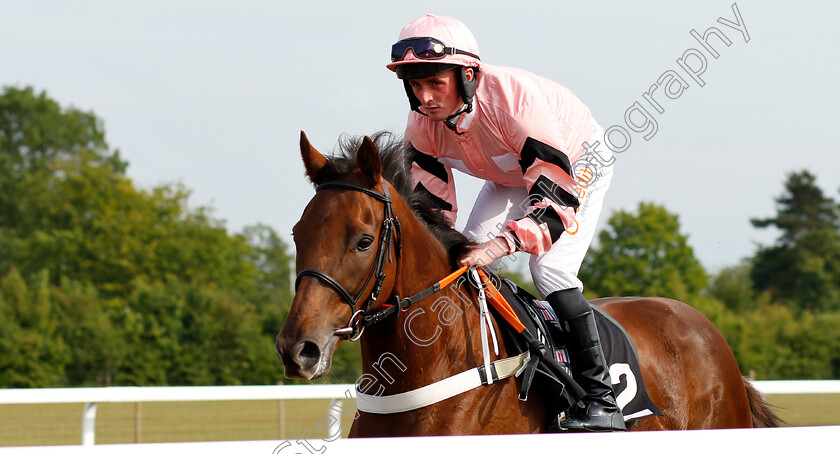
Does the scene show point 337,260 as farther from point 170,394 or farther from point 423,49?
point 170,394

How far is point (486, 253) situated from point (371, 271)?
1.94 feet

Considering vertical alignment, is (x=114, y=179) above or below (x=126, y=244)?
Result: above

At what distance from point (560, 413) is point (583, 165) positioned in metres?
1.11

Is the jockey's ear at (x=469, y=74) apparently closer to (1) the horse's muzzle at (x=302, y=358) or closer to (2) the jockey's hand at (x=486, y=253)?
(2) the jockey's hand at (x=486, y=253)

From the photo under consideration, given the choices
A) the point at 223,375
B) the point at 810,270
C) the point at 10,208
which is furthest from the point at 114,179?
the point at 810,270

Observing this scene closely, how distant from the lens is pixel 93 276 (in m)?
33.9

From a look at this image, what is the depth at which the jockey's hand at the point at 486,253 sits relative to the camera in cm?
305

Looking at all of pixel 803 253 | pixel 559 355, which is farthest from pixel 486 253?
pixel 803 253

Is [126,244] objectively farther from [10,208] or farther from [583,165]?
[583,165]

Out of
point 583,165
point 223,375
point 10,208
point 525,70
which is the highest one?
point 10,208

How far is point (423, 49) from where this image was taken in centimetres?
305

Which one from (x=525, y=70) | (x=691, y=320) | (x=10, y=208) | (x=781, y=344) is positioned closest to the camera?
(x=525, y=70)

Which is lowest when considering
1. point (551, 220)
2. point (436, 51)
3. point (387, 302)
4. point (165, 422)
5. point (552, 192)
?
point (165, 422)

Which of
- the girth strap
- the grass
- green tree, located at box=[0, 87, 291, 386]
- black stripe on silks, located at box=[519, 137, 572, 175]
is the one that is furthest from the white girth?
green tree, located at box=[0, 87, 291, 386]
